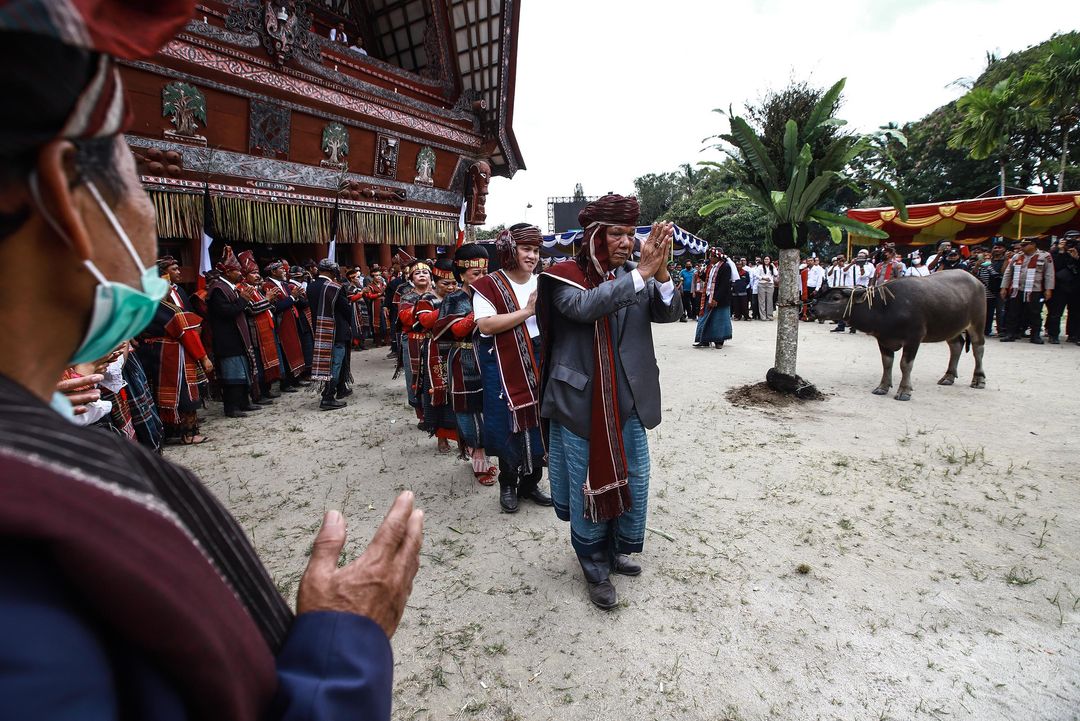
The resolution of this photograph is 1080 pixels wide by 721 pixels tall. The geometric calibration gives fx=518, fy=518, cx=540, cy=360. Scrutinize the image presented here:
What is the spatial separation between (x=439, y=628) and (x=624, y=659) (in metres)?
0.90

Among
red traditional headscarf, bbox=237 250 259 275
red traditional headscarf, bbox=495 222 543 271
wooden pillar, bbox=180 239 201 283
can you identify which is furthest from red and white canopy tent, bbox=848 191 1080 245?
wooden pillar, bbox=180 239 201 283

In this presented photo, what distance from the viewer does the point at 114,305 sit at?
25.7 inches

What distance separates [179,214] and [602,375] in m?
8.82

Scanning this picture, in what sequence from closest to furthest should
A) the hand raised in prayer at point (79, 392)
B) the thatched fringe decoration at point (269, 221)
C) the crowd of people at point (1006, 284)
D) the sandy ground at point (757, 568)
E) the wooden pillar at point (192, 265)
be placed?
the hand raised in prayer at point (79, 392) → the sandy ground at point (757, 568) → the wooden pillar at point (192, 265) → the crowd of people at point (1006, 284) → the thatched fringe decoration at point (269, 221)

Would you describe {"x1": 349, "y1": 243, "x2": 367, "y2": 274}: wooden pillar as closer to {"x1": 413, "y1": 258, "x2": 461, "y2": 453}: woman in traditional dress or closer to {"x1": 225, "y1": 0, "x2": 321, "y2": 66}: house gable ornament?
{"x1": 225, "y1": 0, "x2": 321, "y2": 66}: house gable ornament

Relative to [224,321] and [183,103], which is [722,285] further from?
[183,103]

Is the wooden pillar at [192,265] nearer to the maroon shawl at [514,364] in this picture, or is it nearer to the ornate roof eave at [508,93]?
the maroon shawl at [514,364]

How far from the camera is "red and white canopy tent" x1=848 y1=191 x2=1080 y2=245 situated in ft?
48.2

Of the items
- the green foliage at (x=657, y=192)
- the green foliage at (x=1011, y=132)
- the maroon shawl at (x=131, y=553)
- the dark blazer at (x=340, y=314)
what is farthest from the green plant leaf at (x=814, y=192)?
the green foliage at (x=657, y=192)

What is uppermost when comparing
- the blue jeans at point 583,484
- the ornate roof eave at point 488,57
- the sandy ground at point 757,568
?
the ornate roof eave at point 488,57

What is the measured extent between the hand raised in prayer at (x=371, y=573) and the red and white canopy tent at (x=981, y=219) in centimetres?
1628

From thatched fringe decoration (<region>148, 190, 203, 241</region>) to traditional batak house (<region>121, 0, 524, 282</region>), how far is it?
21mm

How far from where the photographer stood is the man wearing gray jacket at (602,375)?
247 cm

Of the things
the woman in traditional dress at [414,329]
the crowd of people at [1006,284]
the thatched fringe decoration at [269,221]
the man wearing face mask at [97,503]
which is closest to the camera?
the man wearing face mask at [97,503]
